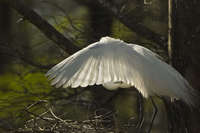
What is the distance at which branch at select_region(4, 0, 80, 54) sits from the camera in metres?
4.43

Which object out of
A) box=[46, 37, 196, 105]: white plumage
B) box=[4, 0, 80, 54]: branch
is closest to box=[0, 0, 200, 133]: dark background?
A: box=[4, 0, 80, 54]: branch

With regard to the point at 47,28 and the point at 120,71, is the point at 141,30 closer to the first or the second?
the point at 47,28

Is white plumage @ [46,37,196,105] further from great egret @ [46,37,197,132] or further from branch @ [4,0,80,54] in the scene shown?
branch @ [4,0,80,54]

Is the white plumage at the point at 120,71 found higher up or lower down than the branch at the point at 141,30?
lower down

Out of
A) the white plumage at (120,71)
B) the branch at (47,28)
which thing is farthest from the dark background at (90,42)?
the white plumage at (120,71)

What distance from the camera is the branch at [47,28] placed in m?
4.43

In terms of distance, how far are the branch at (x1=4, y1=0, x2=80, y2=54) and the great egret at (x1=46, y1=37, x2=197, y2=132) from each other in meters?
0.71

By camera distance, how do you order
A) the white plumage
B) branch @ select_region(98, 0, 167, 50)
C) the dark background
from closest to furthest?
1. the white plumage
2. the dark background
3. branch @ select_region(98, 0, 167, 50)

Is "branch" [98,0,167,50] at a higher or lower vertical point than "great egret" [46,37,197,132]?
higher

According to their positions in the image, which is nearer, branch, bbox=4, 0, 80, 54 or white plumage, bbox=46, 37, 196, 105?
white plumage, bbox=46, 37, 196, 105

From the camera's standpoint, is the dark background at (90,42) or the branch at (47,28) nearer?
the dark background at (90,42)

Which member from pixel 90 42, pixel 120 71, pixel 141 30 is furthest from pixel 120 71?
pixel 90 42

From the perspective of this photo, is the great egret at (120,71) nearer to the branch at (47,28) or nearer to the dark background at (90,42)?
the dark background at (90,42)

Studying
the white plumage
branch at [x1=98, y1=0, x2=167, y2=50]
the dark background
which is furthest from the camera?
branch at [x1=98, y1=0, x2=167, y2=50]
